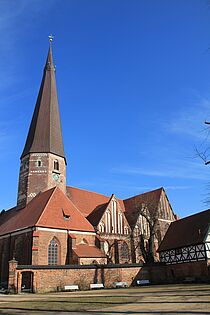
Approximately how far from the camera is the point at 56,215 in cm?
3116

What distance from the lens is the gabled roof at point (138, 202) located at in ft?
137

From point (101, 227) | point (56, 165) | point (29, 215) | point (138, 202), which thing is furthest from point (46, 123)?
point (138, 202)

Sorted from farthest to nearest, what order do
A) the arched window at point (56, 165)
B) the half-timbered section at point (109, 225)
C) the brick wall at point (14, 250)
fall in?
the arched window at point (56, 165), the half-timbered section at point (109, 225), the brick wall at point (14, 250)

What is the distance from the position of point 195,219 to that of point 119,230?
10.5 meters

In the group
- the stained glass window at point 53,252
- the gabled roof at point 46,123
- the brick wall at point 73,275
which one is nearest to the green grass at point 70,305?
the brick wall at point 73,275

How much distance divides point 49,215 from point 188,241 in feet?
44.8

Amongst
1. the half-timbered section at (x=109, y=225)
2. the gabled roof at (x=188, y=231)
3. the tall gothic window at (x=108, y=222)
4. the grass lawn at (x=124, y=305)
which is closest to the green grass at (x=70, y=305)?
the grass lawn at (x=124, y=305)

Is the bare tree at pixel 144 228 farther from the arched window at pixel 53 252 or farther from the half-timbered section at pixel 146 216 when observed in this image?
the arched window at pixel 53 252

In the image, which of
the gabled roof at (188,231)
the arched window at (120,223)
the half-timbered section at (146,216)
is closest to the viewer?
the gabled roof at (188,231)

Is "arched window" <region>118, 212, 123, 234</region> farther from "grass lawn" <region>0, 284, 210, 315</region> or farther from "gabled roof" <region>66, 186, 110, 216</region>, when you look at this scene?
"grass lawn" <region>0, 284, 210, 315</region>

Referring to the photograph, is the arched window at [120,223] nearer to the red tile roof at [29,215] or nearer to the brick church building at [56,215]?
the brick church building at [56,215]

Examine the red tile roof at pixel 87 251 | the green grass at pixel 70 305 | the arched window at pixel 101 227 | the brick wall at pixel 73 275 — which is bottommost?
the green grass at pixel 70 305

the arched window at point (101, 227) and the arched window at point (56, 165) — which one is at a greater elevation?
Result: the arched window at point (56, 165)

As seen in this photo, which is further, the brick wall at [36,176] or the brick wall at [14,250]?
the brick wall at [36,176]
